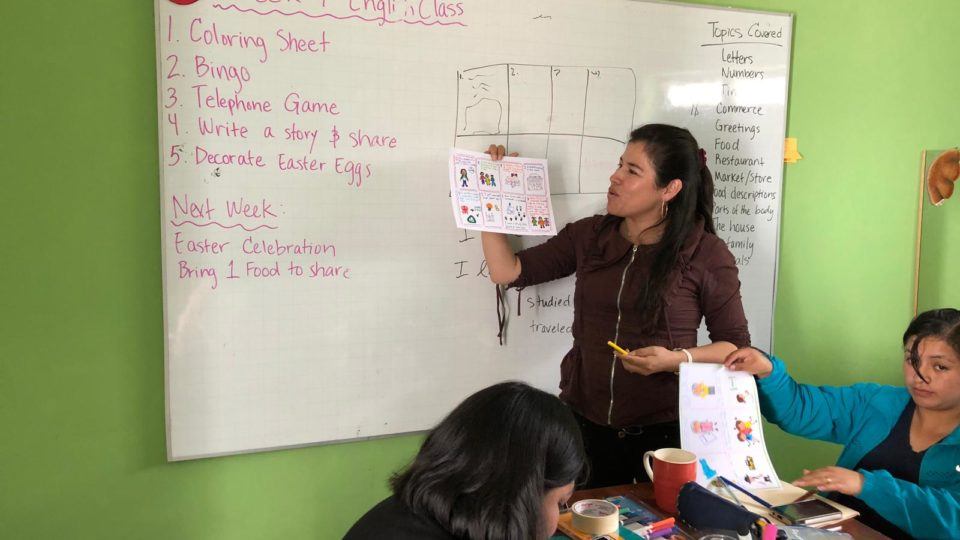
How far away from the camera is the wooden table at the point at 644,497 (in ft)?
4.32

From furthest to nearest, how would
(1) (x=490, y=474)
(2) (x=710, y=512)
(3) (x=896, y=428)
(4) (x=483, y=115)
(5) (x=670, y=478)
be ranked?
(4) (x=483, y=115) → (3) (x=896, y=428) → (5) (x=670, y=478) → (2) (x=710, y=512) → (1) (x=490, y=474)

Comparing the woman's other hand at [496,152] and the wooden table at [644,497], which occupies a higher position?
the woman's other hand at [496,152]

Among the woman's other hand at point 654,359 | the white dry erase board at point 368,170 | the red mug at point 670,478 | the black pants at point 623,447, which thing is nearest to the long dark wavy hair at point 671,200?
the woman's other hand at point 654,359

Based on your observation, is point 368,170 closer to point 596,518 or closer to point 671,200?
point 671,200

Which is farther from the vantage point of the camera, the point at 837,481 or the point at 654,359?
the point at 654,359

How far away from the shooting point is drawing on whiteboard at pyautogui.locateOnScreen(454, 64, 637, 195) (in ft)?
6.84

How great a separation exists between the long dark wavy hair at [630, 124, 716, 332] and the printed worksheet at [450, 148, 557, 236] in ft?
0.99

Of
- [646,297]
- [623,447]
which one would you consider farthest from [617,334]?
[623,447]

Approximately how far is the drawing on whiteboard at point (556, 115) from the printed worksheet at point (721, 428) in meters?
0.79

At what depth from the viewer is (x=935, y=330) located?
158 cm

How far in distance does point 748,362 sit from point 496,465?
85 centimetres

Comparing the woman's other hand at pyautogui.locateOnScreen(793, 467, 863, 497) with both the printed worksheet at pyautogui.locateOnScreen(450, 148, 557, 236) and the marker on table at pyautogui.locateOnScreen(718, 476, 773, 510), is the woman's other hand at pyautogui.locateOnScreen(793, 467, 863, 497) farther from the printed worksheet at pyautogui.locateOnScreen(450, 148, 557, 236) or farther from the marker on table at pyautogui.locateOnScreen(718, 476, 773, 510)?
the printed worksheet at pyautogui.locateOnScreen(450, 148, 557, 236)

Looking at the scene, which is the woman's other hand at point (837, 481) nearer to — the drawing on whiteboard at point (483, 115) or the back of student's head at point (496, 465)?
the back of student's head at point (496, 465)

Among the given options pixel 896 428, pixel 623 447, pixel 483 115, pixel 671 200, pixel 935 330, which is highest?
pixel 483 115
